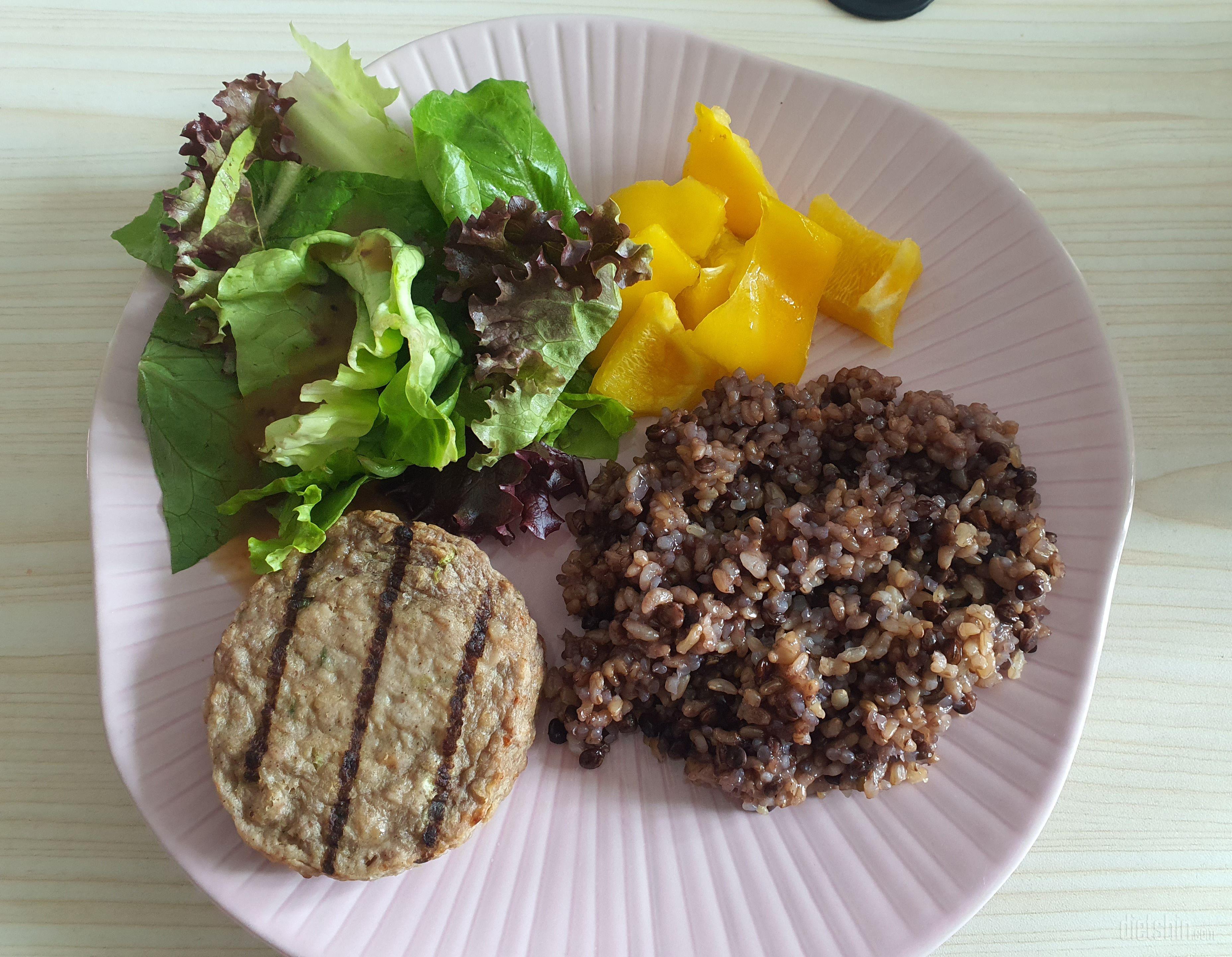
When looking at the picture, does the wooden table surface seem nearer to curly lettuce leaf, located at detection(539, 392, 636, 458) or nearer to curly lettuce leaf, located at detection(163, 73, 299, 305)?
curly lettuce leaf, located at detection(163, 73, 299, 305)

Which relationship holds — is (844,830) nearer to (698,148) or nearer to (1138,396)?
(1138,396)

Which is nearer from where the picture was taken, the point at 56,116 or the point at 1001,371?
the point at 1001,371

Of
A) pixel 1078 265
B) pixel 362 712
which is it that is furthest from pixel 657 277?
pixel 1078 265

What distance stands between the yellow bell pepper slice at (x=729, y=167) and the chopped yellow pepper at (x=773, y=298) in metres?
0.09

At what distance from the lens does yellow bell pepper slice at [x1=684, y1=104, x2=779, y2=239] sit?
2559mm

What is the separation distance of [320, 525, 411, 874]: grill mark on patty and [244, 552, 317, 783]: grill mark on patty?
0.72 feet

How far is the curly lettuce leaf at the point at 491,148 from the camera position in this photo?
2.38 m

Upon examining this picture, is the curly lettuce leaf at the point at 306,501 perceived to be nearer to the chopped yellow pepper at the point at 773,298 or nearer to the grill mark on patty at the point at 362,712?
the grill mark on patty at the point at 362,712

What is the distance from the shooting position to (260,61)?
10.2ft

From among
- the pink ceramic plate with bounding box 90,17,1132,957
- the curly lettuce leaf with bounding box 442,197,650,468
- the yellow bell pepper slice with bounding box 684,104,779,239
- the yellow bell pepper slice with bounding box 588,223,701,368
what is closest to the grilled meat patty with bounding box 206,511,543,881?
the pink ceramic plate with bounding box 90,17,1132,957

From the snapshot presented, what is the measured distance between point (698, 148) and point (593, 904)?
2293 mm

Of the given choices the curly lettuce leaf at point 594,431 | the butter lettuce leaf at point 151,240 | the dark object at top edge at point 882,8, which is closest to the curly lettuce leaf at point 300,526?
the curly lettuce leaf at point 594,431

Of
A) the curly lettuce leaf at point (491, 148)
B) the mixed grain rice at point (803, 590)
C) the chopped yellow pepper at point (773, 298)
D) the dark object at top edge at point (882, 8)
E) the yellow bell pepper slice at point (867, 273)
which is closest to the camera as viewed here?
the mixed grain rice at point (803, 590)

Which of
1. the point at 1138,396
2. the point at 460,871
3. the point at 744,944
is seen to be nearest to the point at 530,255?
the point at 460,871
